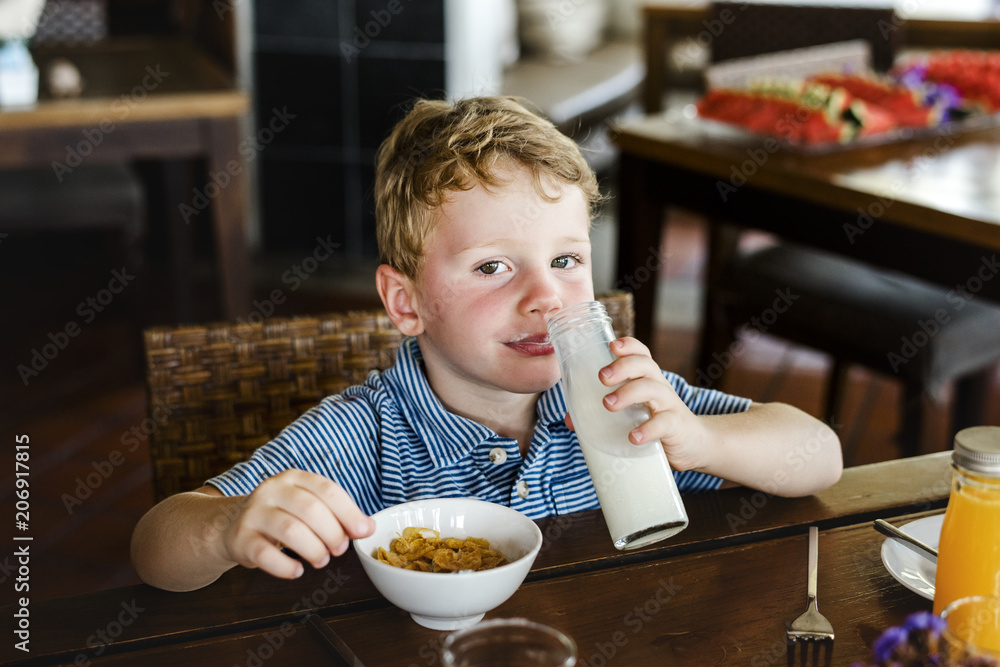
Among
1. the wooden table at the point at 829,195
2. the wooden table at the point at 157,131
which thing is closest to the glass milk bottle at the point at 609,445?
the wooden table at the point at 829,195

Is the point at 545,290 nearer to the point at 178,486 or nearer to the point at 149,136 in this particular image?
the point at 178,486

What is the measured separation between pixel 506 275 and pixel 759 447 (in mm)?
295

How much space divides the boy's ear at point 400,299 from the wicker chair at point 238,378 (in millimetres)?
106

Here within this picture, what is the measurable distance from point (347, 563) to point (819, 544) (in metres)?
0.40

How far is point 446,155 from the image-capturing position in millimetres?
996

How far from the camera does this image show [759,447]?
959mm

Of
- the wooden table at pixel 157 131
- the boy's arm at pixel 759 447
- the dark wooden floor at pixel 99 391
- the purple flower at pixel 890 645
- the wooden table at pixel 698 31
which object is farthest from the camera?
the wooden table at pixel 698 31

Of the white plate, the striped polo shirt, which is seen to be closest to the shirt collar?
the striped polo shirt

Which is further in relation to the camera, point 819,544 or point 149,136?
point 149,136

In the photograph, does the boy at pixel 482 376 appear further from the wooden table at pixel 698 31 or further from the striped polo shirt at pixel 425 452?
the wooden table at pixel 698 31

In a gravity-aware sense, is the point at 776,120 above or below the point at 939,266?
above

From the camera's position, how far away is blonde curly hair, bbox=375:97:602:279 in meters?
0.99

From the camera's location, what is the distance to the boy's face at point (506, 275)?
36.8 inches

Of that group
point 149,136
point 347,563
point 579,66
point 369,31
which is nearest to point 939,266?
point 347,563
